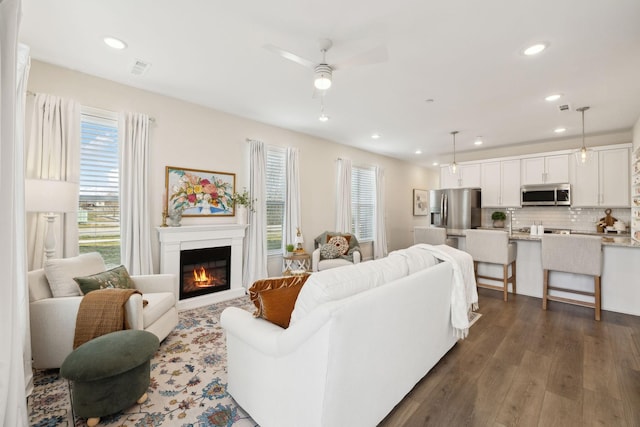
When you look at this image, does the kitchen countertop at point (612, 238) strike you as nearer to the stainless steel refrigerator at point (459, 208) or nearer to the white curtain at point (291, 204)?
the stainless steel refrigerator at point (459, 208)

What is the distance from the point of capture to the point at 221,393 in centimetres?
206

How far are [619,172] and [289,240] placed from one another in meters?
5.72

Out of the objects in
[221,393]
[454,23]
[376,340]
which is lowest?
[221,393]

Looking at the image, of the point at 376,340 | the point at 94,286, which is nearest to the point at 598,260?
the point at 376,340

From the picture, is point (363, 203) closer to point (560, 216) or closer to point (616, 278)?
point (560, 216)

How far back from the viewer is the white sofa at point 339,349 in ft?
4.37

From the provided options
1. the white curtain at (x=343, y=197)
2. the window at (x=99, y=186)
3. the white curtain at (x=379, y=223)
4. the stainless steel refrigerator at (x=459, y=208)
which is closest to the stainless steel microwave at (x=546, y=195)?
the stainless steel refrigerator at (x=459, y=208)

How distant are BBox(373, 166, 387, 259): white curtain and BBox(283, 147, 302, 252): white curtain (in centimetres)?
263

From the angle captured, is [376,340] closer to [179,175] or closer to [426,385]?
[426,385]

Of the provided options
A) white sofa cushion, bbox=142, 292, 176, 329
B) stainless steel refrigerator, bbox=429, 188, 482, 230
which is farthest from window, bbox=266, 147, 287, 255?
stainless steel refrigerator, bbox=429, 188, 482, 230

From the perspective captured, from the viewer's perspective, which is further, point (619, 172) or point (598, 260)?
point (619, 172)

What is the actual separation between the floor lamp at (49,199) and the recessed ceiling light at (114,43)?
132 centimetres

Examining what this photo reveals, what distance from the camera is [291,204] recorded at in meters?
5.08

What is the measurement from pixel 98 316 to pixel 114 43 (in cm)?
237
